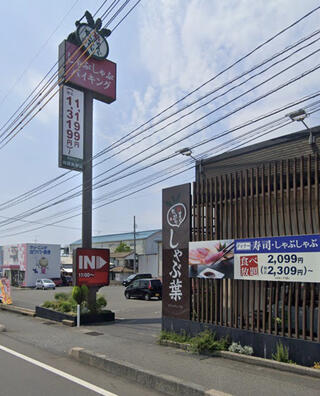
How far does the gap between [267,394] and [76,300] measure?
36.3 feet

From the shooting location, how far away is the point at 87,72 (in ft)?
57.1

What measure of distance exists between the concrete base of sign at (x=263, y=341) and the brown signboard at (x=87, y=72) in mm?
11175

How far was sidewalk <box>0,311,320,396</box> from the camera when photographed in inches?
245

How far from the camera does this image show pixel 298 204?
785 centimetres

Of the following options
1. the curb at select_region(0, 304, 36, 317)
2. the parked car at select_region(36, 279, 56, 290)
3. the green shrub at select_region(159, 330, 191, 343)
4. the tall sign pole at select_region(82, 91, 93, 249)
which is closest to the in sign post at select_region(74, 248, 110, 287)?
the tall sign pole at select_region(82, 91, 93, 249)

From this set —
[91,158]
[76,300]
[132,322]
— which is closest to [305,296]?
[132,322]

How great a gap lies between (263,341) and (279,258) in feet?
5.77

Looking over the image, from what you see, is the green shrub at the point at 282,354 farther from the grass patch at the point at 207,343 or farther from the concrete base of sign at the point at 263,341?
the grass patch at the point at 207,343

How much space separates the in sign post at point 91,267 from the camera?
1588cm

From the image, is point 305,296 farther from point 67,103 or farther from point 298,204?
point 67,103

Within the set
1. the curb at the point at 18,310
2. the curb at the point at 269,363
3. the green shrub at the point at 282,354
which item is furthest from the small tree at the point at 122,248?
the green shrub at the point at 282,354

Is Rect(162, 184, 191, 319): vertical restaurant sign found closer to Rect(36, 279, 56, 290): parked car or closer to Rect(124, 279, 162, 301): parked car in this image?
Rect(124, 279, 162, 301): parked car

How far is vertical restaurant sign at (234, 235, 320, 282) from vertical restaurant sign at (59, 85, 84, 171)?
32.0ft

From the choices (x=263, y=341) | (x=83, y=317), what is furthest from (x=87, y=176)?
(x=263, y=341)
